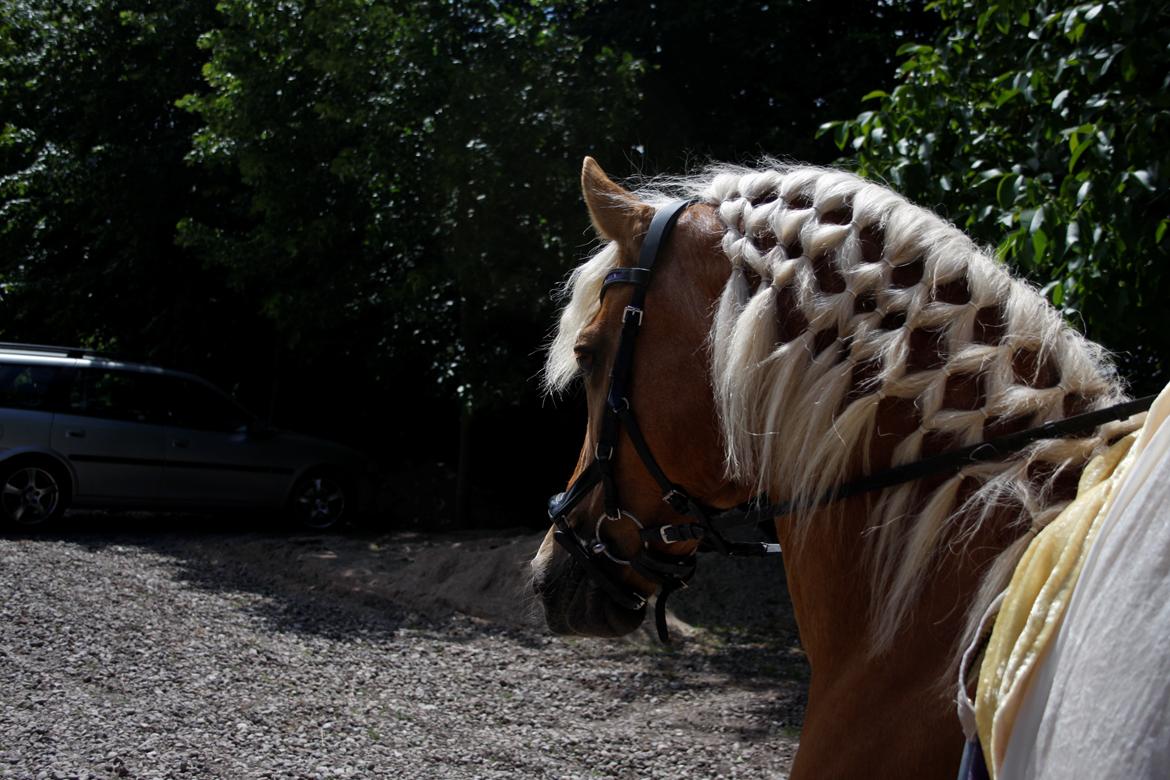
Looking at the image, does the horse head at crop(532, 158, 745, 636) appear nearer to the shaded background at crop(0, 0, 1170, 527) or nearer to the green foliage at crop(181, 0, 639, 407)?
the shaded background at crop(0, 0, 1170, 527)

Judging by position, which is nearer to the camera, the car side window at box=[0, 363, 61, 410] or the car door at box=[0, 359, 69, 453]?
the car door at box=[0, 359, 69, 453]

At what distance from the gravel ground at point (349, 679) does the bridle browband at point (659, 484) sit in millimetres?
2826

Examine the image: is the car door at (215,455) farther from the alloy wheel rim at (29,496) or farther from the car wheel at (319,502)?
the alloy wheel rim at (29,496)

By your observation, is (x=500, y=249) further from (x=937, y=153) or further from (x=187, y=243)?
(x=937, y=153)

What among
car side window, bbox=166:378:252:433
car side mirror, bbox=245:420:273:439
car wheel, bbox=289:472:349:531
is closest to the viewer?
car side window, bbox=166:378:252:433

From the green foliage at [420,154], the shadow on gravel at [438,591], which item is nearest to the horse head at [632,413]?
the shadow on gravel at [438,591]

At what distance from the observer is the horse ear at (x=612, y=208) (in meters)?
2.09

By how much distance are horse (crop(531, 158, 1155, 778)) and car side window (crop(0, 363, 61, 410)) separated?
1059 centimetres

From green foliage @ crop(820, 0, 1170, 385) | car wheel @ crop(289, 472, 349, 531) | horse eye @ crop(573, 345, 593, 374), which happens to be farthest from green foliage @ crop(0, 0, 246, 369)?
horse eye @ crop(573, 345, 593, 374)

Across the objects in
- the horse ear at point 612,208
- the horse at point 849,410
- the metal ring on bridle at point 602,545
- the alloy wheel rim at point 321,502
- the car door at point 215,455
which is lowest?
the alloy wheel rim at point 321,502

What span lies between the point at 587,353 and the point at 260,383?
47.4ft

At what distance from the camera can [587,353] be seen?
2084 millimetres

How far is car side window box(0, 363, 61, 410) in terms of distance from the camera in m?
10.8

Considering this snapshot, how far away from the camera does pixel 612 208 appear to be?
83.1 inches
